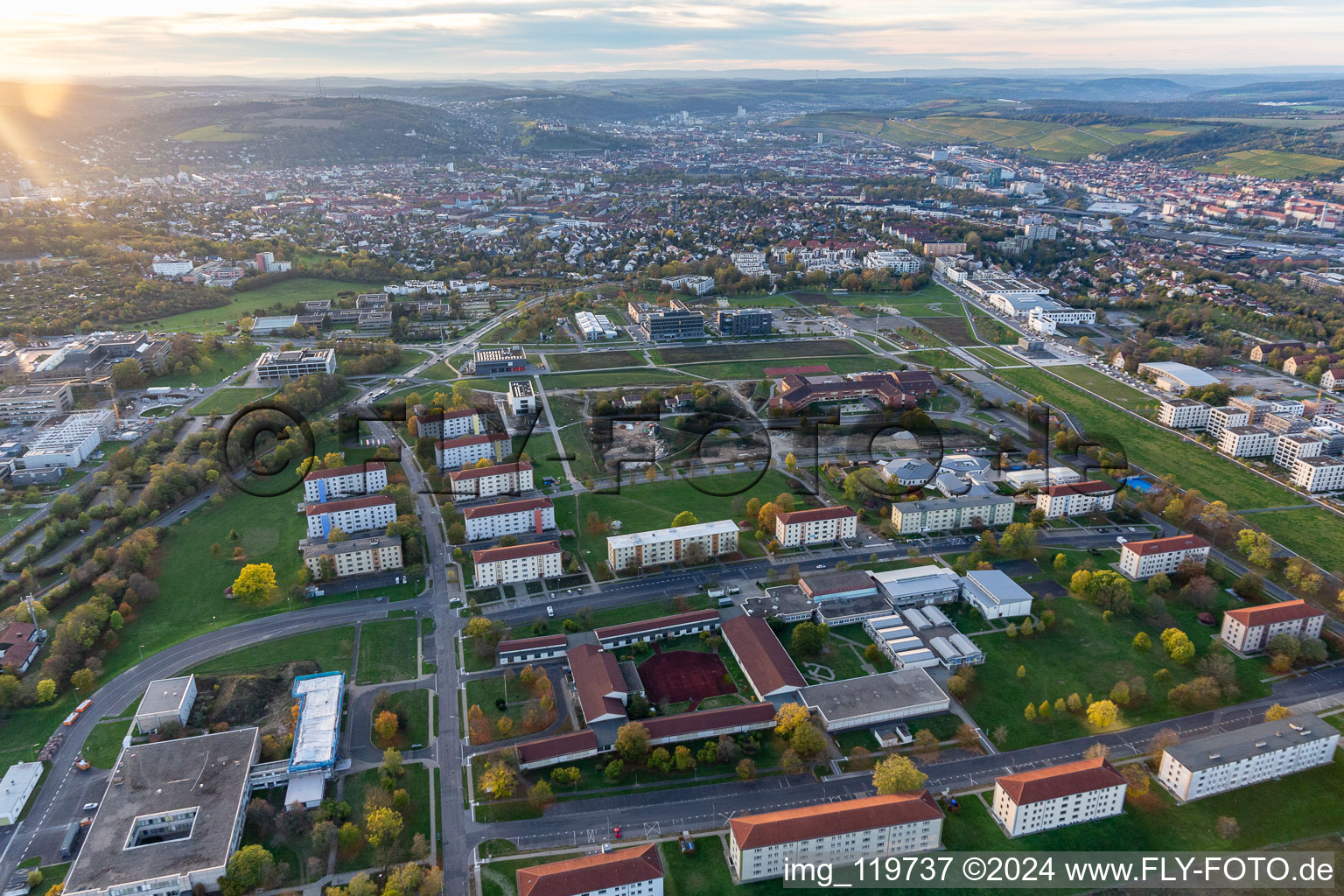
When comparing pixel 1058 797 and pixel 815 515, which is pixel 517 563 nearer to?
pixel 815 515

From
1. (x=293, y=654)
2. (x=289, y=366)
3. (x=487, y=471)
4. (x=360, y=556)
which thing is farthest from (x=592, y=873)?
(x=289, y=366)

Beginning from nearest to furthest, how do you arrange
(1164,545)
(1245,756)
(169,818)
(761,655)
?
(169,818), (1245,756), (761,655), (1164,545)

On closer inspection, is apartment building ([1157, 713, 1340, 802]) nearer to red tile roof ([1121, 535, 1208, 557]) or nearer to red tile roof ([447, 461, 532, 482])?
red tile roof ([1121, 535, 1208, 557])

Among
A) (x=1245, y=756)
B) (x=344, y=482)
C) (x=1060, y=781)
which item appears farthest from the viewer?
(x=344, y=482)

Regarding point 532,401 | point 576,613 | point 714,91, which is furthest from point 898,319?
point 714,91

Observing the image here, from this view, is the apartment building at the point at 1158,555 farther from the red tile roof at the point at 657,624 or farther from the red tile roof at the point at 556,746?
the red tile roof at the point at 556,746

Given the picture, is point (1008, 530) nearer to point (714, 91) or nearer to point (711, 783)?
point (711, 783)
